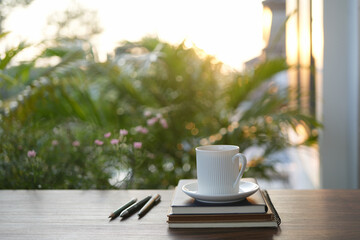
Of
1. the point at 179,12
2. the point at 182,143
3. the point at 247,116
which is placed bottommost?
the point at 182,143

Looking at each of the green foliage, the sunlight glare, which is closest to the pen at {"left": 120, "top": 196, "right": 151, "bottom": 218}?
the green foliage

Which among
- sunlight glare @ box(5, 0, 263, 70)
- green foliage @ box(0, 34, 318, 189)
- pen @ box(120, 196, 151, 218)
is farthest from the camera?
sunlight glare @ box(5, 0, 263, 70)

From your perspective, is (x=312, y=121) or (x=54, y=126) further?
(x=312, y=121)

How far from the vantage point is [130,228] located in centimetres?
86

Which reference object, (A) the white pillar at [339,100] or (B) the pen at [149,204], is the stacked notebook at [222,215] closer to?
(B) the pen at [149,204]

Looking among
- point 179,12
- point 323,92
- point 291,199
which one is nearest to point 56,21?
point 179,12

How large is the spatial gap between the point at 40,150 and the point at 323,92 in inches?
69.9

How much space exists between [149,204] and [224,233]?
0.26 m

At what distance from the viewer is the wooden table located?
32.0 inches

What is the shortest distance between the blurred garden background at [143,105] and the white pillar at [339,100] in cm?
19

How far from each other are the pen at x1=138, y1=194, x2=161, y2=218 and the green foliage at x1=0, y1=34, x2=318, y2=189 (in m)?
0.66

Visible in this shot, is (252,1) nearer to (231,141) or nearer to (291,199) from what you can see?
(231,141)

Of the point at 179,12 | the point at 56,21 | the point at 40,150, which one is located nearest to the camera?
the point at 40,150

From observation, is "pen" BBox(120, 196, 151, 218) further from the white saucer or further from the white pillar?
the white pillar
